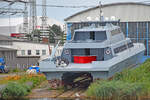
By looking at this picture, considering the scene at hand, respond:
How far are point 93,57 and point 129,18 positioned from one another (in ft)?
51.4

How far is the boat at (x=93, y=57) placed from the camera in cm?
1786

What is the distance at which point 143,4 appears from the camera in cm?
3394

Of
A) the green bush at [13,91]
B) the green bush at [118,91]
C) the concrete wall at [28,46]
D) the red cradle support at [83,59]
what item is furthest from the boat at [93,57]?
the concrete wall at [28,46]

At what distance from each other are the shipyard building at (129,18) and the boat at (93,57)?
8.81 meters

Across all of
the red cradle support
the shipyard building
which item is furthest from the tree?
the red cradle support

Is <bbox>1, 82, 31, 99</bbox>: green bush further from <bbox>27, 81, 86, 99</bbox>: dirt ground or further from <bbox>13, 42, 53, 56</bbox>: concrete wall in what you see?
<bbox>13, 42, 53, 56</bbox>: concrete wall

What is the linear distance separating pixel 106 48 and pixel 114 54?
0.55 m

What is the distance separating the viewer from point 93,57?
20.0 metres

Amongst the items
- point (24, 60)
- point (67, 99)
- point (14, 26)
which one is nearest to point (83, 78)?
point (67, 99)

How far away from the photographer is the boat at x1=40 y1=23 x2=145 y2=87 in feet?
58.6

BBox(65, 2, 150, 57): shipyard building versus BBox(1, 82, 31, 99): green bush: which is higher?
BBox(65, 2, 150, 57): shipyard building

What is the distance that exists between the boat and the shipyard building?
8.81m

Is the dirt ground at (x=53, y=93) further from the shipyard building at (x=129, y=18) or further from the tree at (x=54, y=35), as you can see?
the shipyard building at (x=129, y=18)

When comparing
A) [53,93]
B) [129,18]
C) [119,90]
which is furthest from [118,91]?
[129,18]
